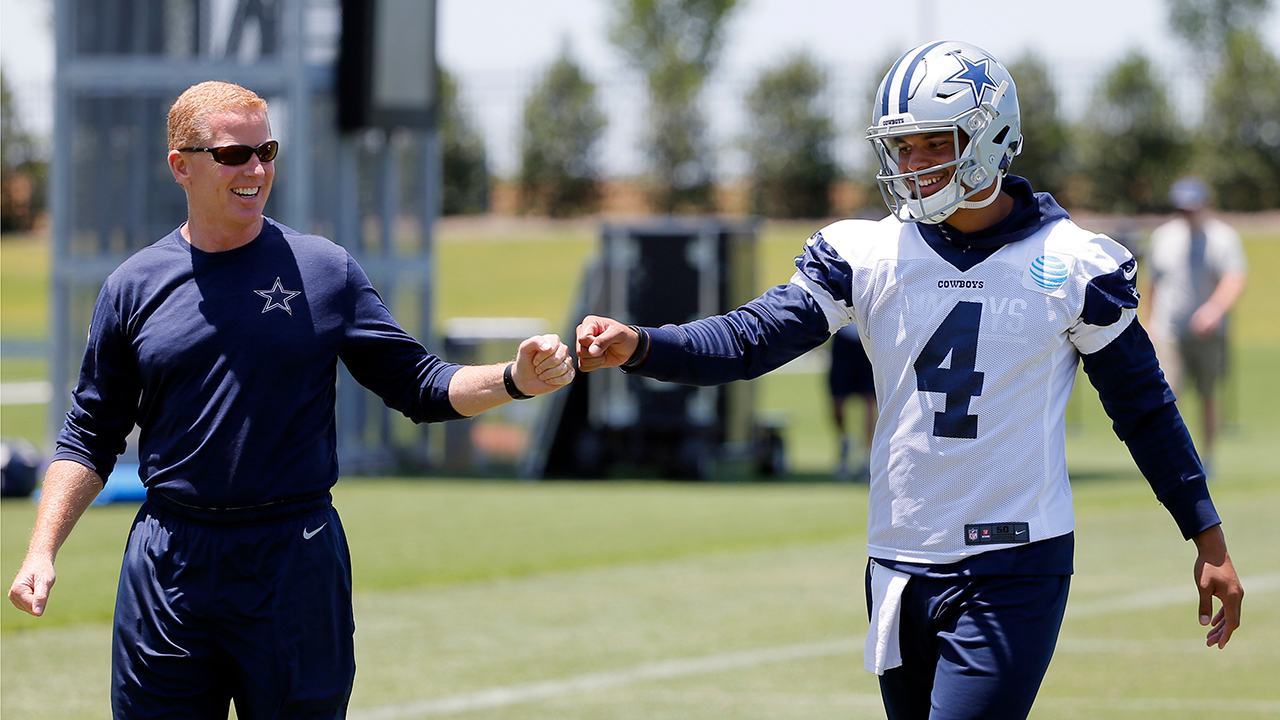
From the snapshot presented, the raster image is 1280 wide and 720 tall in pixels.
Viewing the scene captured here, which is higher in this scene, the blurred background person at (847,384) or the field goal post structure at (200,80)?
the field goal post structure at (200,80)

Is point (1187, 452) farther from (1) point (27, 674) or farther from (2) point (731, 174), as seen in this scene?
(2) point (731, 174)

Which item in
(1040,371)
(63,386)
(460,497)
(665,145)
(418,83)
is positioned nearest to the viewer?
(1040,371)

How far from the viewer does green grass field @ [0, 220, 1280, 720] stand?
6395mm

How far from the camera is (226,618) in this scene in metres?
3.58

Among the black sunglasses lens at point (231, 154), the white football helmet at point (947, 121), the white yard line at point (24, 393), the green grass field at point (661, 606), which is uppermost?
the white football helmet at point (947, 121)

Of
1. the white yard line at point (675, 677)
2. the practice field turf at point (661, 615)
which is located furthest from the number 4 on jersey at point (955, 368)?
the white yard line at point (675, 677)

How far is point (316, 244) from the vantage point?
380cm

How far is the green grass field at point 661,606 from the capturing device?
6395mm

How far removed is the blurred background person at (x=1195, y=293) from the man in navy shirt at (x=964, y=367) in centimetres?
936

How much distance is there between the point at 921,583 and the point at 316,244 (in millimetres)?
1668

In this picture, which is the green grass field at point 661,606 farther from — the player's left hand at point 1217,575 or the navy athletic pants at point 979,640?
the navy athletic pants at point 979,640

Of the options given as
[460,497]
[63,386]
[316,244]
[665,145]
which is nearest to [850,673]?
[316,244]

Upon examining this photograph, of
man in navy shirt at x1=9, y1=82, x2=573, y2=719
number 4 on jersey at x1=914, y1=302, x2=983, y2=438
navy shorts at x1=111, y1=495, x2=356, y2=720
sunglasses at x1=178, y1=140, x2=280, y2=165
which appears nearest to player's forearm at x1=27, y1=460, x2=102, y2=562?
man in navy shirt at x1=9, y1=82, x2=573, y2=719

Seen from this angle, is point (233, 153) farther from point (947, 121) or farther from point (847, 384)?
point (847, 384)
